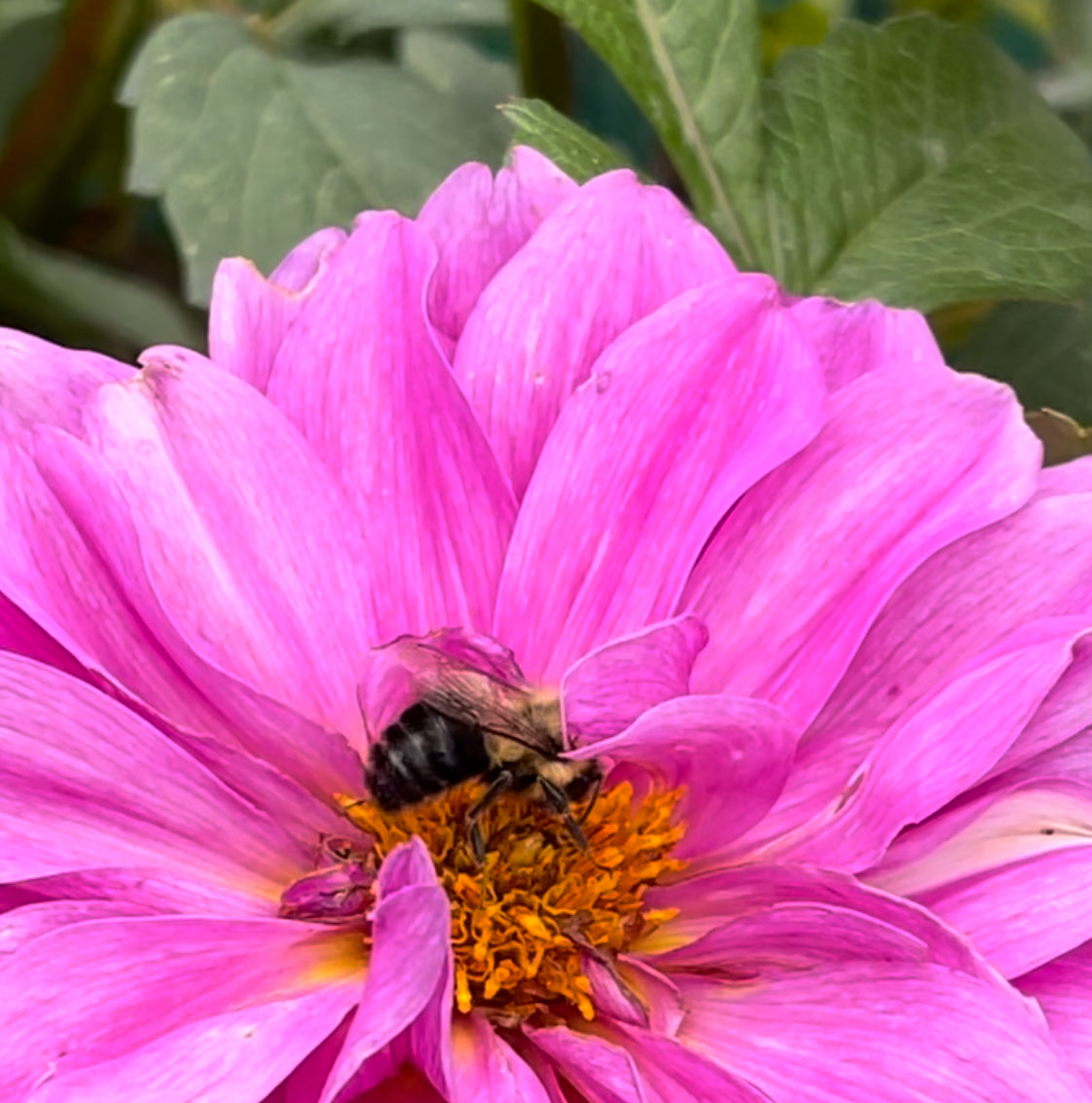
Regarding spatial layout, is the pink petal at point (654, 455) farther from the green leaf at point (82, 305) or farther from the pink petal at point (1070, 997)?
the green leaf at point (82, 305)

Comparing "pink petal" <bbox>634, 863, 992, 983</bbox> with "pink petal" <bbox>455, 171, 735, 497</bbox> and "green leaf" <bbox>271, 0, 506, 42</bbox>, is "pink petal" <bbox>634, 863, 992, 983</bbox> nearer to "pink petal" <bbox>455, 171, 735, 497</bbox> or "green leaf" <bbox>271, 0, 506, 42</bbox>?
"pink petal" <bbox>455, 171, 735, 497</bbox>

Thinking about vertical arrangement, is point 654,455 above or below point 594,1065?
above

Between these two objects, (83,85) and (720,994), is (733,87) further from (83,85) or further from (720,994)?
(83,85)

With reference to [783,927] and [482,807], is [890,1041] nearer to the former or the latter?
[783,927]

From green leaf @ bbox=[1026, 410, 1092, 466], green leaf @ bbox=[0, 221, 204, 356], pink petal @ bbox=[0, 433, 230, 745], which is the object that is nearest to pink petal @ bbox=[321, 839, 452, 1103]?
pink petal @ bbox=[0, 433, 230, 745]

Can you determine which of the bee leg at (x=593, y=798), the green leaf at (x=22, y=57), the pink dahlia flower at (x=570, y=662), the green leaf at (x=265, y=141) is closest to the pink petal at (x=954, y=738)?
the pink dahlia flower at (x=570, y=662)

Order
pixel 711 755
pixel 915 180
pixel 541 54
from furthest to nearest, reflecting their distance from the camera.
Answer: pixel 541 54, pixel 915 180, pixel 711 755

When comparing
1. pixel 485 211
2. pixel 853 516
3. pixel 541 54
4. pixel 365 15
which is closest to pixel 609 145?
pixel 541 54
